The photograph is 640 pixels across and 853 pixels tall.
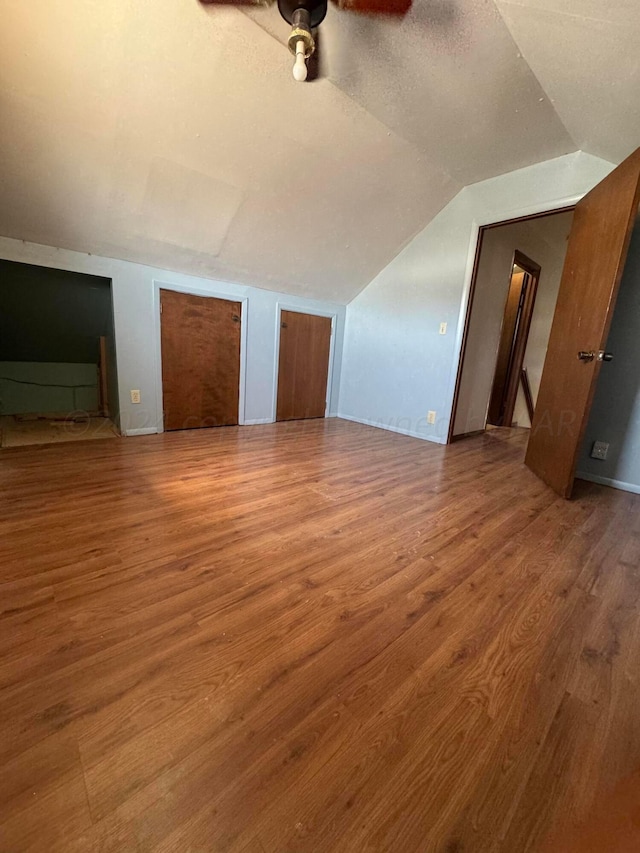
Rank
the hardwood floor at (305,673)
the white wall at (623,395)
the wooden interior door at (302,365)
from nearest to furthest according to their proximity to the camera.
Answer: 1. the hardwood floor at (305,673)
2. the white wall at (623,395)
3. the wooden interior door at (302,365)

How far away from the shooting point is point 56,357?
365 cm

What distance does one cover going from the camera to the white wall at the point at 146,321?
2539 mm

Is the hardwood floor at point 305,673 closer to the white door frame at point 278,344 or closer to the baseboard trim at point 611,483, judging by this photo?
the baseboard trim at point 611,483

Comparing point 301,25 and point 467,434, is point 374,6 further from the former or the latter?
point 467,434

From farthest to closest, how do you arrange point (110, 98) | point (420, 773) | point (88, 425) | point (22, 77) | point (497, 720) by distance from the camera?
point (88, 425) < point (110, 98) < point (22, 77) < point (497, 720) < point (420, 773)

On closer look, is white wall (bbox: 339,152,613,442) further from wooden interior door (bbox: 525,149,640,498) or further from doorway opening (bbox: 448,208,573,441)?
wooden interior door (bbox: 525,149,640,498)

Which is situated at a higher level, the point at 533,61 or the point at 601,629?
the point at 533,61

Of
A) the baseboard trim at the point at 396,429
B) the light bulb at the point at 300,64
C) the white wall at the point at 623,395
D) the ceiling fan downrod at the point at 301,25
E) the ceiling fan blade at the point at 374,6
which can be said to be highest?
the ceiling fan blade at the point at 374,6

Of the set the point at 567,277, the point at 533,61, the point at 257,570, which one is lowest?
the point at 257,570

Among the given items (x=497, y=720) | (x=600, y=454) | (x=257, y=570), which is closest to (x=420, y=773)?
(x=497, y=720)

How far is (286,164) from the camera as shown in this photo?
2.25 m

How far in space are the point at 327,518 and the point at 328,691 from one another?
0.89 m

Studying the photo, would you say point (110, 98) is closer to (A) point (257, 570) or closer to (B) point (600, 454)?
(A) point (257, 570)

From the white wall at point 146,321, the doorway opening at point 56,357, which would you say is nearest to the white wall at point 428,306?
the white wall at point 146,321
